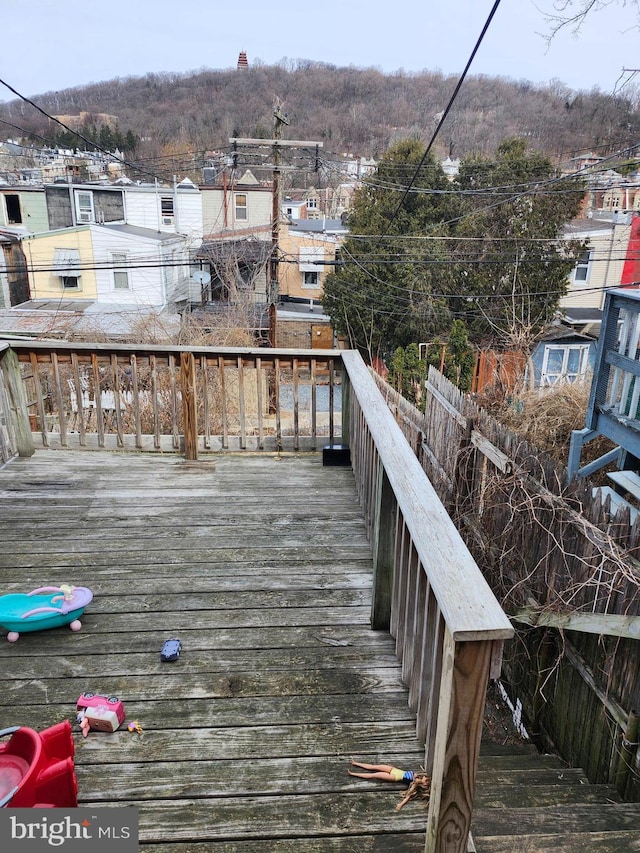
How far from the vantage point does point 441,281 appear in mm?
→ 20172

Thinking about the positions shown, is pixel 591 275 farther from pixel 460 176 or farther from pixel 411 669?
pixel 411 669

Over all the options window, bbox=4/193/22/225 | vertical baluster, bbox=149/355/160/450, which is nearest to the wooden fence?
vertical baluster, bbox=149/355/160/450

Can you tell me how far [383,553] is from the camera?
8.12 feet

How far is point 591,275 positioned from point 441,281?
20.1 feet

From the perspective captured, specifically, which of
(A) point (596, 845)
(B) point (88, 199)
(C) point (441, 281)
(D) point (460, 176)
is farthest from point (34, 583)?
(B) point (88, 199)

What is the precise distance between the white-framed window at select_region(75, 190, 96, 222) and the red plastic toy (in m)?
27.2

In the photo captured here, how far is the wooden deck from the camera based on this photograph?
5.75 feet

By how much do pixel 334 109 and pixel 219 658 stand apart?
36.5 meters

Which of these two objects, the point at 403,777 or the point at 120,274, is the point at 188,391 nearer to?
the point at 403,777

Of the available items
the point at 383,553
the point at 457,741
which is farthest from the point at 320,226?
the point at 457,741

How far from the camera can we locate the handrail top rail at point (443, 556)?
4.22 feet

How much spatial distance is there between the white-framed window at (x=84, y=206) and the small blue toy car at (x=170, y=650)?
2667 cm

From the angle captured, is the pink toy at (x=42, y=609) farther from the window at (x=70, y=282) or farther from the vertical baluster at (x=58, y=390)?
the window at (x=70, y=282)

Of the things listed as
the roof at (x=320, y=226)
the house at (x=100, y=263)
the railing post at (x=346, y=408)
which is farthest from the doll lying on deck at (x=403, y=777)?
the roof at (x=320, y=226)
